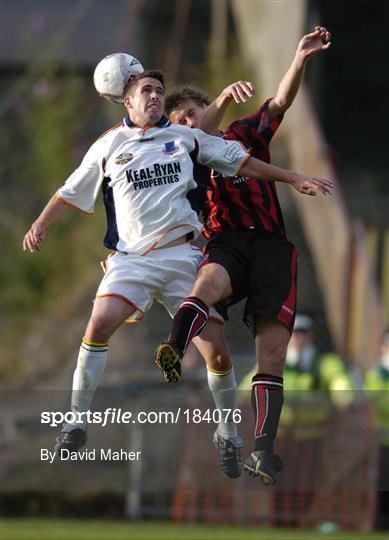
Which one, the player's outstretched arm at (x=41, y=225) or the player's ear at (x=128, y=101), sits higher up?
the player's ear at (x=128, y=101)

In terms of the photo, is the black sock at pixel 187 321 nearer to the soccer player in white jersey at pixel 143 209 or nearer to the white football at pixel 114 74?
the soccer player in white jersey at pixel 143 209

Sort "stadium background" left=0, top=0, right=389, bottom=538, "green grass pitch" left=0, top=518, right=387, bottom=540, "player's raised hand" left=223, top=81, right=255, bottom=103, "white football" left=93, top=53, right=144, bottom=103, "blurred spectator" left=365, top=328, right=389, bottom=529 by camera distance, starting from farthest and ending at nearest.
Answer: "stadium background" left=0, top=0, right=389, bottom=538 < "green grass pitch" left=0, top=518, right=387, bottom=540 < "blurred spectator" left=365, top=328, right=389, bottom=529 < "white football" left=93, top=53, right=144, bottom=103 < "player's raised hand" left=223, top=81, right=255, bottom=103

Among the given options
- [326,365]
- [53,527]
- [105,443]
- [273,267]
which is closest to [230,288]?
[273,267]

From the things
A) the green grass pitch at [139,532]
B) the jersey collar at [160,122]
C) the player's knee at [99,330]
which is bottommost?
the green grass pitch at [139,532]

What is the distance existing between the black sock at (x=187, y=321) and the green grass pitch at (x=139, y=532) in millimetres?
10060

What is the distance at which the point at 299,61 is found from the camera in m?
8.71

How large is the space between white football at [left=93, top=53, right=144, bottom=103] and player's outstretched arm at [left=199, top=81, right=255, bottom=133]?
0.50 metres

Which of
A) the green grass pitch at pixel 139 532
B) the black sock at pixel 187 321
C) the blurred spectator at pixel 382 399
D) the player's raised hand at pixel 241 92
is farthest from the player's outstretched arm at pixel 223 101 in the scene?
the green grass pitch at pixel 139 532

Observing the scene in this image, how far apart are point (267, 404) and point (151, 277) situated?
3.42 ft

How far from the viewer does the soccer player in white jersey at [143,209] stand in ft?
28.8

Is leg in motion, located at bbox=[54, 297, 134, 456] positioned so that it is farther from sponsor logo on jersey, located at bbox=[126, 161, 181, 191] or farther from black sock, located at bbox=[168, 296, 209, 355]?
sponsor logo on jersey, located at bbox=[126, 161, 181, 191]

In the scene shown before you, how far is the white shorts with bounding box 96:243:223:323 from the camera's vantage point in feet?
28.9

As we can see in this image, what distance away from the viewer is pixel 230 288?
8945 mm

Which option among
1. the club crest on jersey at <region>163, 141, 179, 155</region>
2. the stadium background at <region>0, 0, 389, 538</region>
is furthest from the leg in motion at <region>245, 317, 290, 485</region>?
the stadium background at <region>0, 0, 389, 538</region>
